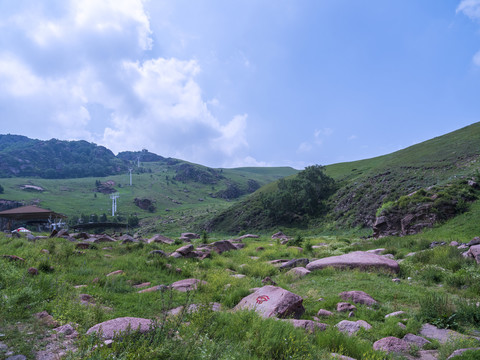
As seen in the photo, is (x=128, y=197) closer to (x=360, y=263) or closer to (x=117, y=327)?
(x=360, y=263)

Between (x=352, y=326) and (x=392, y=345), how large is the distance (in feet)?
3.39

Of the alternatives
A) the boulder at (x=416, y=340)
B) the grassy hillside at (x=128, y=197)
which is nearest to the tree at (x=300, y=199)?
the boulder at (x=416, y=340)

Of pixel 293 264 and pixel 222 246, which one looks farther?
pixel 222 246

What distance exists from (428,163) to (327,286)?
40331 millimetres

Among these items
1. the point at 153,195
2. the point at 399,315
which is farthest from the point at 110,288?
the point at 153,195

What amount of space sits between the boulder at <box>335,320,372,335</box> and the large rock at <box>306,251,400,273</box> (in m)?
6.43

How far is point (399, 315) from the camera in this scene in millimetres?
7199

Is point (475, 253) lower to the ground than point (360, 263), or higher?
higher

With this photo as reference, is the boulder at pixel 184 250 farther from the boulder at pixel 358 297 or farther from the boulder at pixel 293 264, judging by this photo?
the boulder at pixel 358 297

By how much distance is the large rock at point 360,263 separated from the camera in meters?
12.3

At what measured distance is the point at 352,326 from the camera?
6367mm

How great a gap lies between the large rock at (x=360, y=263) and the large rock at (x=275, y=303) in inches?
240

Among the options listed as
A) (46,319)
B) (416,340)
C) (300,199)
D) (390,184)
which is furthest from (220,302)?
(300,199)

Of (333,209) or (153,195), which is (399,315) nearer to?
(333,209)
